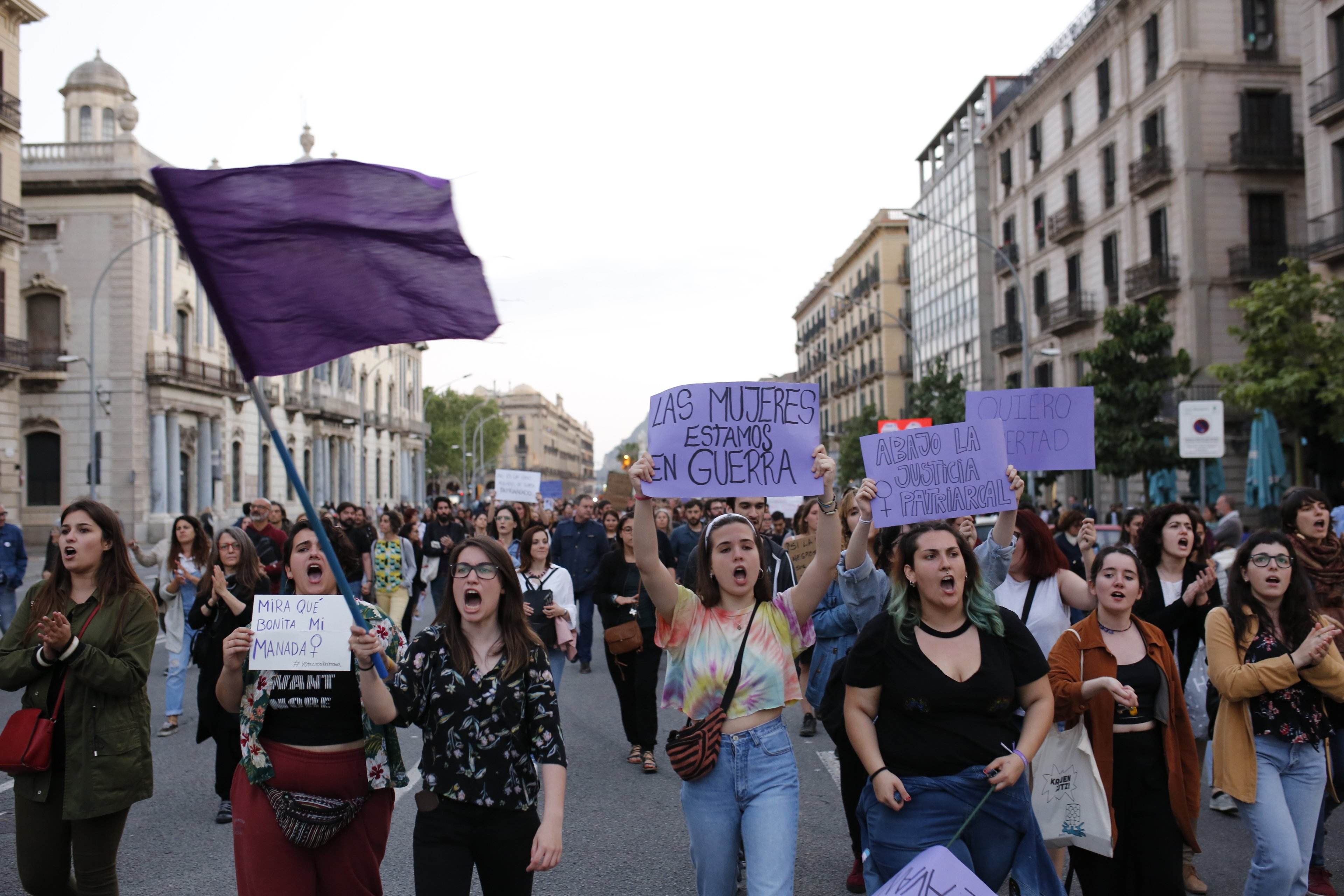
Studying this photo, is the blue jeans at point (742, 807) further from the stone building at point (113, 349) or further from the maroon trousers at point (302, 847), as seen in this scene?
the stone building at point (113, 349)

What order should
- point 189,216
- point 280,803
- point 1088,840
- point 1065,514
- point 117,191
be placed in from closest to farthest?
point 189,216 < point 280,803 < point 1088,840 < point 1065,514 < point 117,191

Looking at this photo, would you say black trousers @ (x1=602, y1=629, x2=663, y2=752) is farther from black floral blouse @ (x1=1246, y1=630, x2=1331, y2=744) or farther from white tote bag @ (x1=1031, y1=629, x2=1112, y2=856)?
black floral blouse @ (x1=1246, y1=630, x2=1331, y2=744)

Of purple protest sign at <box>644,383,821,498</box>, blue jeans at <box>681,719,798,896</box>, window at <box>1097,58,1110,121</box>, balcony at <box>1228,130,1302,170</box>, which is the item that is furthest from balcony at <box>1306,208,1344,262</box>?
blue jeans at <box>681,719,798,896</box>

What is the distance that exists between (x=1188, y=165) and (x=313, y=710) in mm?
34142

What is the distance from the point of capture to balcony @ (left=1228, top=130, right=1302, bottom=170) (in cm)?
3303

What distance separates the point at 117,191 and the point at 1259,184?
3716cm

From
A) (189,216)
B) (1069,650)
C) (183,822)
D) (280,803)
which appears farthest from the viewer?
(183,822)

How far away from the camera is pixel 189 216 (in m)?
3.39

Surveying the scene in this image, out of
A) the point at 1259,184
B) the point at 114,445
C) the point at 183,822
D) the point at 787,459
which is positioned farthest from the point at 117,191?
the point at 787,459

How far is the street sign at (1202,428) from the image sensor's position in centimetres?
1758

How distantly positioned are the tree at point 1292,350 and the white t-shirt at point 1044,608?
751 inches

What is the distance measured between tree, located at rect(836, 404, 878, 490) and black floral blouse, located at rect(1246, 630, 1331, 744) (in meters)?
50.6

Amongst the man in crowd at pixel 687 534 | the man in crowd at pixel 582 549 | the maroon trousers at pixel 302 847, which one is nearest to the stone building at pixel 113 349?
the man in crowd at pixel 687 534

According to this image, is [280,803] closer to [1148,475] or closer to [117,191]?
[1148,475]
